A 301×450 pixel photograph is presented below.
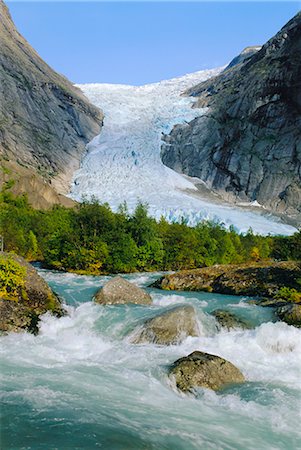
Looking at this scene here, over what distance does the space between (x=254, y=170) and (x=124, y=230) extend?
214 feet

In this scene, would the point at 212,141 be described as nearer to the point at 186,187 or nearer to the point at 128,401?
the point at 186,187

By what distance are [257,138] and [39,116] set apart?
4800cm

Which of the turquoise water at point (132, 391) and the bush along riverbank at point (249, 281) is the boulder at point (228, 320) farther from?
the bush along riverbank at point (249, 281)

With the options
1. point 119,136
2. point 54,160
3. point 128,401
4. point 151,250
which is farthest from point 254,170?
point 128,401

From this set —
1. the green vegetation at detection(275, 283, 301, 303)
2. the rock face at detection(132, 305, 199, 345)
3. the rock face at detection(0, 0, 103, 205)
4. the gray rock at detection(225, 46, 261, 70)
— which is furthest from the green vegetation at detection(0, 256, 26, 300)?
the gray rock at detection(225, 46, 261, 70)

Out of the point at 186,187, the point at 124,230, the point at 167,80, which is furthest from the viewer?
the point at 167,80

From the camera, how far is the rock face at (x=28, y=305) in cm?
1377

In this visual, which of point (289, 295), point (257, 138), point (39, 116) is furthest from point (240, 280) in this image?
point (39, 116)

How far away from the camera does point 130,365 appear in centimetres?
1145

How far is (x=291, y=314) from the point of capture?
52.5ft

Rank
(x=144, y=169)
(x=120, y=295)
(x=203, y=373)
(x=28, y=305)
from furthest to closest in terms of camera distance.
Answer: (x=144, y=169) < (x=120, y=295) < (x=28, y=305) < (x=203, y=373)

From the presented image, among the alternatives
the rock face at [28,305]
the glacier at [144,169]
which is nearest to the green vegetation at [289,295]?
the rock face at [28,305]

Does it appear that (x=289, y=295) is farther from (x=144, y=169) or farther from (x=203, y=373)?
(x=144, y=169)

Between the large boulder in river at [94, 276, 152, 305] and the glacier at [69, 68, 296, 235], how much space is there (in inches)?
1592
